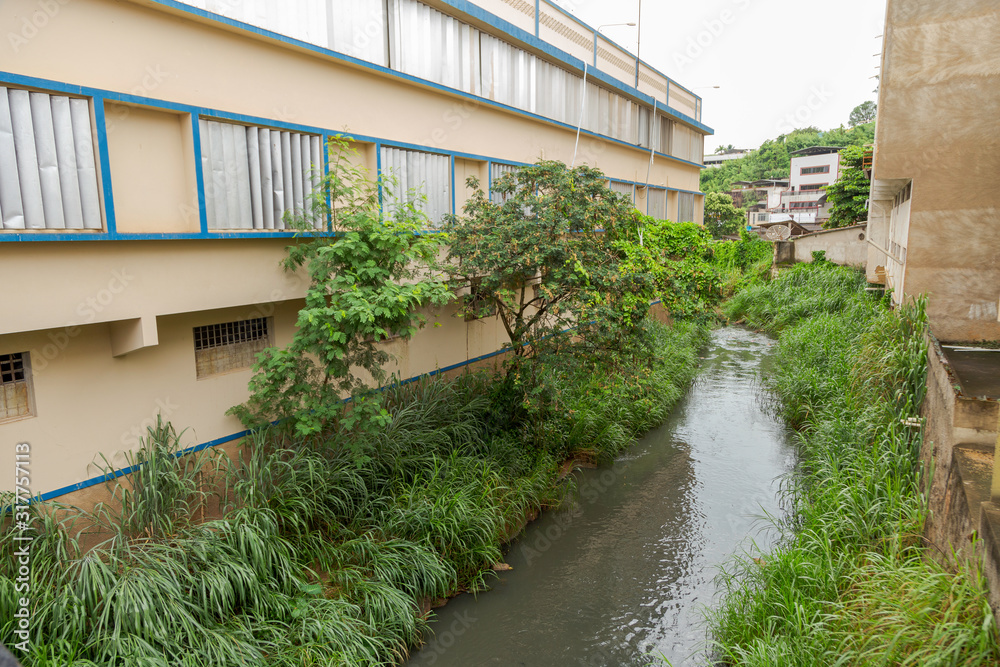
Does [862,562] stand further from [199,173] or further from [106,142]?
[106,142]

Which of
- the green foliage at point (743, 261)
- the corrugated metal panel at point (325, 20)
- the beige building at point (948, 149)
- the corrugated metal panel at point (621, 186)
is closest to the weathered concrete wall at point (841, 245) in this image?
the green foliage at point (743, 261)

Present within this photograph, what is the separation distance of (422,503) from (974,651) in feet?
16.7

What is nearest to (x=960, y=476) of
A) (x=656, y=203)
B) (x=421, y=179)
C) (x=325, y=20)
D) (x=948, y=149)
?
(x=948, y=149)

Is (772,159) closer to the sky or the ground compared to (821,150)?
closer to the sky

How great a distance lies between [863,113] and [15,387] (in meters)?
92.7

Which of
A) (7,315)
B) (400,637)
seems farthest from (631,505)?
(7,315)

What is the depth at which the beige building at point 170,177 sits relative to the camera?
5059 mm

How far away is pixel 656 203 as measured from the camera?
19.2 metres

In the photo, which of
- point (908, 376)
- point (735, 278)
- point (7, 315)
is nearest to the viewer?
point (7, 315)

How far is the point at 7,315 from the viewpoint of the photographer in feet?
15.7

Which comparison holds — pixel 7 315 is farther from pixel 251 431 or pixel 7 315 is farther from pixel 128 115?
pixel 251 431

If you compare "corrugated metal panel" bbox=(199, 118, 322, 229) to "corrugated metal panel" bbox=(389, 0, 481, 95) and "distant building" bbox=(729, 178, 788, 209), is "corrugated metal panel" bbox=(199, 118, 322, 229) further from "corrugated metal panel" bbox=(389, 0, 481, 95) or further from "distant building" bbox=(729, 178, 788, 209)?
"distant building" bbox=(729, 178, 788, 209)

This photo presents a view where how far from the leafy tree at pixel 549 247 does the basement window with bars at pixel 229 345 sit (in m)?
2.53

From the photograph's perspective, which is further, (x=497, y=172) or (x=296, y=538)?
(x=497, y=172)
